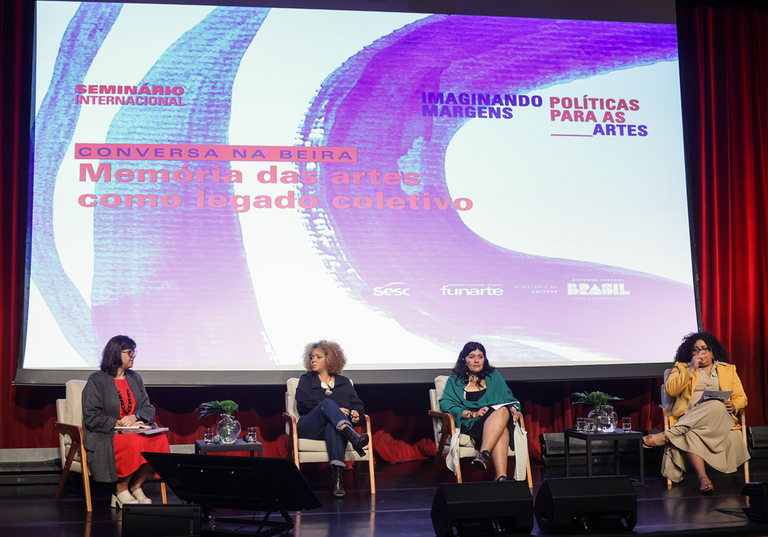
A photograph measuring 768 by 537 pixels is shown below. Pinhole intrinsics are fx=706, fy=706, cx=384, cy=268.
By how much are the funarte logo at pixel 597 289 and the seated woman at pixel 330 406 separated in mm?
1716

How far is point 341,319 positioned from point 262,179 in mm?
1090

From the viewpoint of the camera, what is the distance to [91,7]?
473 centimetres

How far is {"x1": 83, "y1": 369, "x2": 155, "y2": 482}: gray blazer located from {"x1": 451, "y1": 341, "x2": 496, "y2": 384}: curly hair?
1.88m

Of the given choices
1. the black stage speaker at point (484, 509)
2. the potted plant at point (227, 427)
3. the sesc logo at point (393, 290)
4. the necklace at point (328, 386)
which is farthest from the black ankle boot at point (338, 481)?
the black stage speaker at point (484, 509)

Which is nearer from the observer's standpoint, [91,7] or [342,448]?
[342,448]

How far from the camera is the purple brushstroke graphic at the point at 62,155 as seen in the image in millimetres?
4512

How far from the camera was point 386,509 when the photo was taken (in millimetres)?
3662

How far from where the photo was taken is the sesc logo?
15.8ft

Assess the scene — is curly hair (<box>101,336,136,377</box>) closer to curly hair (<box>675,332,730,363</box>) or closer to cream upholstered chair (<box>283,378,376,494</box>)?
cream upholstered chair (<box>283,378,376,494</box>)

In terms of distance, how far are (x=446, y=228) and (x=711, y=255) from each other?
7.21 ft

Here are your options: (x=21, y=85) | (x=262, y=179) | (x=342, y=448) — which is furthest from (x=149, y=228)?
(x=342, y=448)

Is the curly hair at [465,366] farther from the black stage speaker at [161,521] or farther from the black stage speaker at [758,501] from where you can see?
the black stage speaker at [161,521]

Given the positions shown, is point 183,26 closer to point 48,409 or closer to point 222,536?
point 48,409

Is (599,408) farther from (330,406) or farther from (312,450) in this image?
(312,450)
